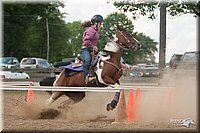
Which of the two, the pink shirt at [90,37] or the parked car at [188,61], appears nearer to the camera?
the pink shirt at [90,37]

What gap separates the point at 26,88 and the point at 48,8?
10.8m

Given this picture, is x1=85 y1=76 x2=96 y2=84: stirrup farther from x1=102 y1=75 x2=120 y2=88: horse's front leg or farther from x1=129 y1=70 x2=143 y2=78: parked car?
x1=129 y1=70 x2=143 y2=78: parked car

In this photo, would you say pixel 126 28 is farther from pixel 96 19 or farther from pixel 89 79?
pixel 89 79

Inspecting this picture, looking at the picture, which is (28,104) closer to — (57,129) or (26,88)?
(26,88)

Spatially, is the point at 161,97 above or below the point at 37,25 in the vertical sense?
below

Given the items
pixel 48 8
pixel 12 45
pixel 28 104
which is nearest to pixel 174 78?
pixel 28 104

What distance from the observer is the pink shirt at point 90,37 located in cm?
973

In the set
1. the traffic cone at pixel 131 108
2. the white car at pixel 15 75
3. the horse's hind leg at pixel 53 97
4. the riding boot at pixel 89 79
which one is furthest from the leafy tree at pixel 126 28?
the white car at pixel 15 75

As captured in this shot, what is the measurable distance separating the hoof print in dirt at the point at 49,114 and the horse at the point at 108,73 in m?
0.22

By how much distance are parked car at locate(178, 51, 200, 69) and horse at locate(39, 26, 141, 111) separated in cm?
246

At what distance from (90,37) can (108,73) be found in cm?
93

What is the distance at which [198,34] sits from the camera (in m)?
→ 8.85

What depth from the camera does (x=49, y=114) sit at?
966 centimetres

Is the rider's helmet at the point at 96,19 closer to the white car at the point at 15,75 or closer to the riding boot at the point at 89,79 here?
the riding boot at the point at 89,79
